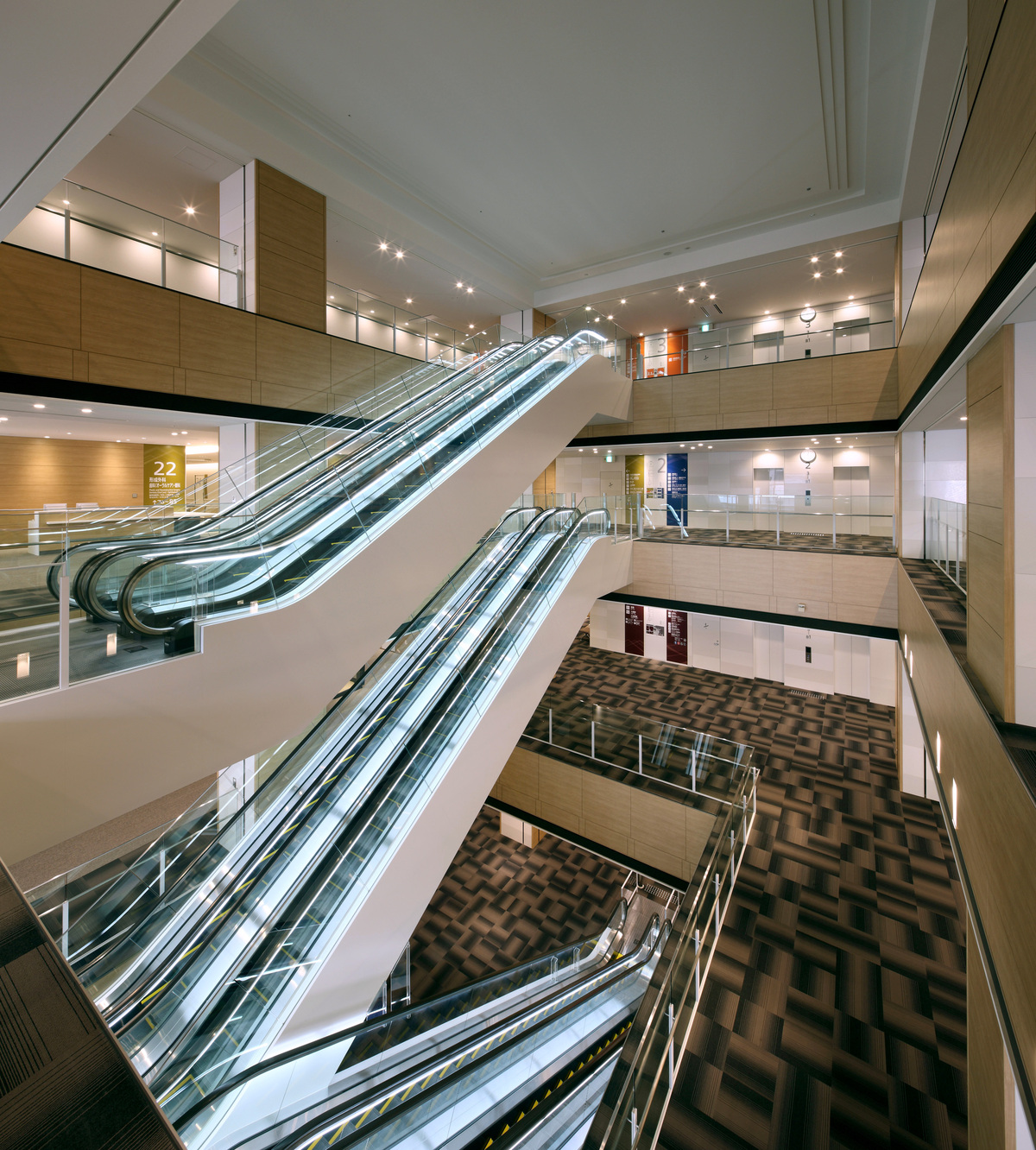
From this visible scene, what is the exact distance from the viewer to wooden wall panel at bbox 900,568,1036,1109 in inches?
87.6

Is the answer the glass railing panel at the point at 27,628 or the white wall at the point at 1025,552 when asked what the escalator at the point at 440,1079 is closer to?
the glass railing panel at the point at 27,628

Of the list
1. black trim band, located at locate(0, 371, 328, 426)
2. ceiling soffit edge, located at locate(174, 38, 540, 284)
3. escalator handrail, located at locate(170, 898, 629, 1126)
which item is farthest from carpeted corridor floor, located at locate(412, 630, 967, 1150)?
ceiling soffit edge, located at locate(174, 38, 540, 284)

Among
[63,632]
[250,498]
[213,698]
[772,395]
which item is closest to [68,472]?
[250,498]

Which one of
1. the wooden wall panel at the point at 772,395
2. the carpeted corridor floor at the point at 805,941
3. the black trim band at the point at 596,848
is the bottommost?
the black trim band at the point at 596,848

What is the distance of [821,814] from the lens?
8172mm

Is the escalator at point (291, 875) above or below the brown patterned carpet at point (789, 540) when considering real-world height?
below

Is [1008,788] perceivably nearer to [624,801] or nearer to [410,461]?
[410,461]

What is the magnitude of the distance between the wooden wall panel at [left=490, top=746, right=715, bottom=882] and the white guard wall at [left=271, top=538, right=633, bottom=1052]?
225 centimetres

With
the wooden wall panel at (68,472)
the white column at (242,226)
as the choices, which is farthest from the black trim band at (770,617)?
the wooden wall panel at (68,472)

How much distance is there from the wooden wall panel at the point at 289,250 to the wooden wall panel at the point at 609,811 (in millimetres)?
8234

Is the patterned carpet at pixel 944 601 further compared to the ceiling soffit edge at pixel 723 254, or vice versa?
the ceiling soffit edge at pixel 723 254

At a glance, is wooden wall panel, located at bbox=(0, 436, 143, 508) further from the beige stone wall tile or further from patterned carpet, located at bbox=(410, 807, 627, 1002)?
the beige stone wall tile

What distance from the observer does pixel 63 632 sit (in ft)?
11.8

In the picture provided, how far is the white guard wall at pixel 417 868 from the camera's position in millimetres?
4925
